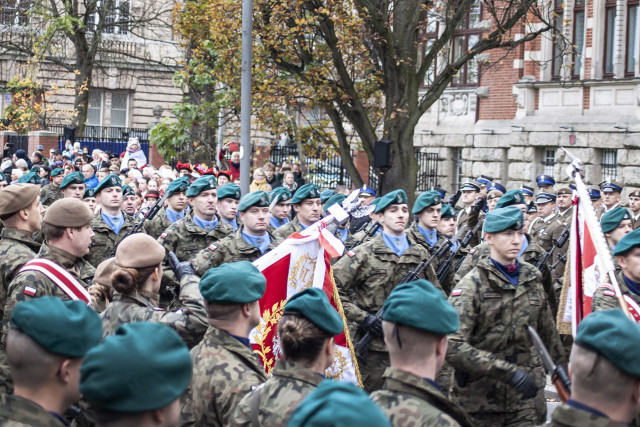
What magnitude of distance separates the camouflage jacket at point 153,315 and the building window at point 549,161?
18475 millimetres

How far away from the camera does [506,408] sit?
6.00 meters

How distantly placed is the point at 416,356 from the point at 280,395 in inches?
24.4

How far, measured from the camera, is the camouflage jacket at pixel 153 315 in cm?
478

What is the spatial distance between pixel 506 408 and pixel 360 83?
13.5 meters

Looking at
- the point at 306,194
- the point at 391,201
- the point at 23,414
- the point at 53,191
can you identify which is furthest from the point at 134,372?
the point at 53,191

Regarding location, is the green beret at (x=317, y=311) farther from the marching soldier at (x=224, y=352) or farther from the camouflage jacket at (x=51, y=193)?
the camouflage jacket at (x=51, y=193)

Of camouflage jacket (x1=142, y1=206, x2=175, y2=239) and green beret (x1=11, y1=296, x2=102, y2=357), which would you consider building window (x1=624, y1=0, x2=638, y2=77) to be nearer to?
camouflage jacket (x1=142, y1=206, x2=175, y2=239)

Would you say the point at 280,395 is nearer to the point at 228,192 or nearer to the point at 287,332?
the point at 287,332

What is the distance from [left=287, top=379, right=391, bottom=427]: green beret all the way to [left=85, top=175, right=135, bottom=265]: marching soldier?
783 cm

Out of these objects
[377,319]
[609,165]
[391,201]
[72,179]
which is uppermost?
[609,165]

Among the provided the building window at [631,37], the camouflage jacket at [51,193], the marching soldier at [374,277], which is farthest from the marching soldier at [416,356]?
the building window at [631,37]

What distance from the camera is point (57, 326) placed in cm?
335

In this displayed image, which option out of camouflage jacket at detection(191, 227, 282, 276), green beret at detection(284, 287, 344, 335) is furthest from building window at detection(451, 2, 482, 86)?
green beret at detection(284, 287, 344, 335)

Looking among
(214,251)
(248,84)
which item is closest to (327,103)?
(248,84)
